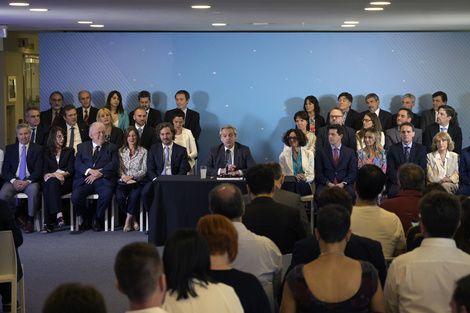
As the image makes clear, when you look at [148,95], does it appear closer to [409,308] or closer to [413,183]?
[413,183]

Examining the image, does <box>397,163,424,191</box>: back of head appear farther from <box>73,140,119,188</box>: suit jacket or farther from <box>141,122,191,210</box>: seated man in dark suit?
<box>73,140,119,188</box>: suit jacket

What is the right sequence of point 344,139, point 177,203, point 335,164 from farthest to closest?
point 344,139 < point 335,164 < point 177,203

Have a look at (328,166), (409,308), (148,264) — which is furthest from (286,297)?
(328,166)

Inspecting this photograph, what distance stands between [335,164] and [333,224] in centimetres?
603

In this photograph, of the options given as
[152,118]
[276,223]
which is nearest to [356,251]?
[276,223]

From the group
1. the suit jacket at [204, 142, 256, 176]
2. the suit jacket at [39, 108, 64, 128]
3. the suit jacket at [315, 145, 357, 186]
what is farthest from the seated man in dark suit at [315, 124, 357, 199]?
the suit jacket at [39, 108, 64, 128]

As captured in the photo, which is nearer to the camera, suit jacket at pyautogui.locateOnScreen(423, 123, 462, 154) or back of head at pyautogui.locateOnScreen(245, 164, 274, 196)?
back of head at pyautogui.locateOnScreen(245, 164, 274, 196)

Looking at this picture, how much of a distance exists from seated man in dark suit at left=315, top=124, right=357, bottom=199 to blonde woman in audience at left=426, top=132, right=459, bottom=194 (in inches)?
42.0

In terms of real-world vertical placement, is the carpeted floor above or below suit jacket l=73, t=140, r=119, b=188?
below

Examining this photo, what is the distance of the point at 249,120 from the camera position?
11047 millimetres

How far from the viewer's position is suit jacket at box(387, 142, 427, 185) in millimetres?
8992

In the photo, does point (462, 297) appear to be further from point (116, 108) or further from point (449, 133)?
point (116, 108)

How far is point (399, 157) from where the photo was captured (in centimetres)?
904

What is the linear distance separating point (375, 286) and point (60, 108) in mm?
8510
